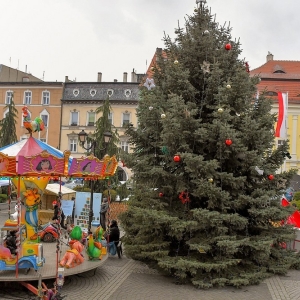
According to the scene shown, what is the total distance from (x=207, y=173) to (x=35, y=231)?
5.80 m

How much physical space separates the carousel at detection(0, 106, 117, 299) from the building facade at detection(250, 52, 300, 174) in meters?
28.2

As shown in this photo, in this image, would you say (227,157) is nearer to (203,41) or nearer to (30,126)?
(203,41)

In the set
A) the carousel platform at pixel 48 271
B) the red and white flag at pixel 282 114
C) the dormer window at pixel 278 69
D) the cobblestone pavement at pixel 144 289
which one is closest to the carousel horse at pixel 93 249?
the carousel platform at pixel 48 271

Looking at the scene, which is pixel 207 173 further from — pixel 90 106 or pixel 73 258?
pixel 90 106

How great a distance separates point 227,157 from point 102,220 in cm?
860

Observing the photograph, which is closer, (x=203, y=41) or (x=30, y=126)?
(x=30, y=126)

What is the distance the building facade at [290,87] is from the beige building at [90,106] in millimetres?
14074

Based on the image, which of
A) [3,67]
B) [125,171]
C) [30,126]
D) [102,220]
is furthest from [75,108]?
[30,126]

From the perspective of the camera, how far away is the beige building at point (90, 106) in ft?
145

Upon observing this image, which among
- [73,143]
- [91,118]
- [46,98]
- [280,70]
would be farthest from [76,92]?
[280,70]

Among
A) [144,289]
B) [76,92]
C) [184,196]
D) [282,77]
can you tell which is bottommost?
[144,289]

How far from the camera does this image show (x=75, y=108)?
148 feet

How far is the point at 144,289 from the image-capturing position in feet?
35.0

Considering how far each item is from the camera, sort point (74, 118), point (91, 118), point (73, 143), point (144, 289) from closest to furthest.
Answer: point (144, 289) → point (91, 118) → point (73, 143) → point (74, 118)
